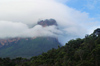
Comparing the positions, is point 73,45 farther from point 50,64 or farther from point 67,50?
point 50,64

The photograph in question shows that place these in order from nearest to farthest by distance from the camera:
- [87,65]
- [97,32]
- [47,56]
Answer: [87,65]
[47,56]
[97,32]

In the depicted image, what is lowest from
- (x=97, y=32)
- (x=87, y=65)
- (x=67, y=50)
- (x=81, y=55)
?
(x=87, y=65)

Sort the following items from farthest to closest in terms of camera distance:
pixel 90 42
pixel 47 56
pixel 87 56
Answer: pixel 47 56
pixel 90 42
pixel 87 56

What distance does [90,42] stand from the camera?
73.1 m

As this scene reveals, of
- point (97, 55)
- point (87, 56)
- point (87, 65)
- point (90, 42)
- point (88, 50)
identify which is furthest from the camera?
point (90, 42)

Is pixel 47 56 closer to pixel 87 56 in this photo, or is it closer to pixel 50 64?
pixel 50 64

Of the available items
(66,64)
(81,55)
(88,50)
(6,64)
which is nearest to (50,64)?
(66,64)

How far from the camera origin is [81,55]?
2532 inches

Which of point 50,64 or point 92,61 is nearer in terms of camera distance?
point 92,61

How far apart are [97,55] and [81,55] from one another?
7.94 metres

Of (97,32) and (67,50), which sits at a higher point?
(97,32)

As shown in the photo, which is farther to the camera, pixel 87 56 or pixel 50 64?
pixel 50 64

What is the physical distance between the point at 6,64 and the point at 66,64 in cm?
4438

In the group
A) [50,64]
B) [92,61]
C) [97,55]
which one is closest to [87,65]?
[92,61]
